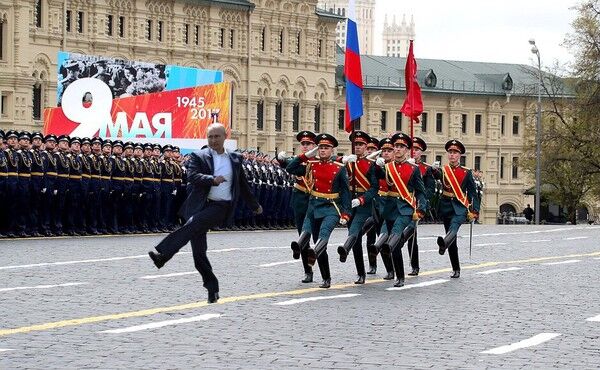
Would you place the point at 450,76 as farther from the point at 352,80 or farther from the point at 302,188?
the point at 302,188

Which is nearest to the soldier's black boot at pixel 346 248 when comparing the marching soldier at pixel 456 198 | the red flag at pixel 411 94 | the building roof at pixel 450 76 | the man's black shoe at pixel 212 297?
the marching soldier at pixel 456 198

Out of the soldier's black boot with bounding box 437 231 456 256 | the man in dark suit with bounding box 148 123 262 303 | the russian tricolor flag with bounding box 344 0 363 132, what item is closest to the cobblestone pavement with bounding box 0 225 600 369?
the soldier's black boot with bounding box 437 231 456 256

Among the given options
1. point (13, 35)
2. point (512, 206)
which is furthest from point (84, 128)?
point (512, 206)

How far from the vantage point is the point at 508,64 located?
128 meters

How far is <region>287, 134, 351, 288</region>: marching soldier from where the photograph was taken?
1948 cm

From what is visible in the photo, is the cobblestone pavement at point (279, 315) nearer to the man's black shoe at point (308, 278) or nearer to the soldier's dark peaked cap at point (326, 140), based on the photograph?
the man's black shoe at point (308, 278)

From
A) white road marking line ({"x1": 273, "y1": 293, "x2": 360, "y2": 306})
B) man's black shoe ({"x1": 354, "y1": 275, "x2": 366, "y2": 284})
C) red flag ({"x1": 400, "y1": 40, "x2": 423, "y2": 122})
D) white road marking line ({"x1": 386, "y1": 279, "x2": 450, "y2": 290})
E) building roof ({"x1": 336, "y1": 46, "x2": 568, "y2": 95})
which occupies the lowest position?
white road marking line ({"x1": 273, "y1": 293, "x2": 360, "y2": 306})

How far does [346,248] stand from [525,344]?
5875 mm

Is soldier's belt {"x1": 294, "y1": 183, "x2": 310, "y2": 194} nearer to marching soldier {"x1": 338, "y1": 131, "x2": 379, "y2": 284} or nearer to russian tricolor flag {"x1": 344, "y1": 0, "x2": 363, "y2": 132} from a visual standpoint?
marching soldier {"x1": 338, "y1": 131, "x2": 379, "y2": 284}

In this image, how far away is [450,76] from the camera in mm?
121938

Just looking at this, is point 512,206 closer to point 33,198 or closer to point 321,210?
point 33,198

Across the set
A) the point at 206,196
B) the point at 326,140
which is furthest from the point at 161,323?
the point at 326,140

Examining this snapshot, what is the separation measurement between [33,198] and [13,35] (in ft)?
159

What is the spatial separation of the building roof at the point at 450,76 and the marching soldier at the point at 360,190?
9349cm
